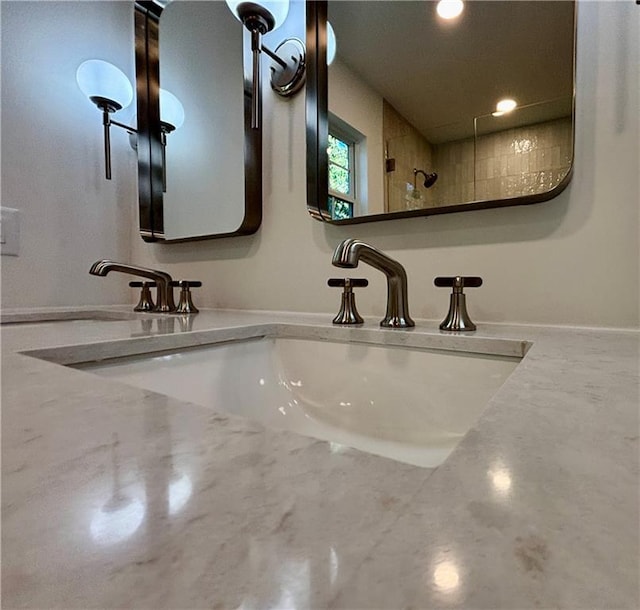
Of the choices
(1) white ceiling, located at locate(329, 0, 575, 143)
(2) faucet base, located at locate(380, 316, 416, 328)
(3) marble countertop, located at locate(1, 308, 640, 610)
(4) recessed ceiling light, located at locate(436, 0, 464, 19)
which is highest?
(4) recessed ceiling light, located at locate(436, 0, 464, 19)

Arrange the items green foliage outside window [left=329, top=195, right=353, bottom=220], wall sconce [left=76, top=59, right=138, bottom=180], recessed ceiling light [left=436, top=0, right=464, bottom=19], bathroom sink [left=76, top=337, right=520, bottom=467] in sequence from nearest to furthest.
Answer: bathroom sink [left=76, top=337, right=520, bottom=467] → recessed ceiling light [left=436, top=0, right=464, bottom=19] → green foliage outside window [left=329, top=195, right=353, bottom=220] → wall sconce [left=76, top=59, right=138, bottom=180]

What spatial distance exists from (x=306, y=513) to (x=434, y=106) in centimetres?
84

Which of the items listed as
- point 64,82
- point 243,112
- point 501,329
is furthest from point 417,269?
point 64,82

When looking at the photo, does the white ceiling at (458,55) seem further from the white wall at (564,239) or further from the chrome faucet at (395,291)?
the chrome faucet at (395,291)

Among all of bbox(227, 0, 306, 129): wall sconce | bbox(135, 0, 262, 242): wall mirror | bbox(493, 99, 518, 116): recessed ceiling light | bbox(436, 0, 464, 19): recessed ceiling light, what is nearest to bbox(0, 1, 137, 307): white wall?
bbox(135, 0, 262, 242): wall mirror

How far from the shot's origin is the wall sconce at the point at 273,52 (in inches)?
37.6

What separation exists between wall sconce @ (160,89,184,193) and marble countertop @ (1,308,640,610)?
1.19 m

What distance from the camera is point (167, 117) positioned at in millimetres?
1292

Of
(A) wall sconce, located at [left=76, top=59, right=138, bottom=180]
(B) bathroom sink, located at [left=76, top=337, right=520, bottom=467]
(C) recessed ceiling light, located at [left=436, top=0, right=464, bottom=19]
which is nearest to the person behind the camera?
(B) bathroom sink, located at [left=76, top=337, right=520, bottom=467]

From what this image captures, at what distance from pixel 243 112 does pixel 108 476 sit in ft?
3.63

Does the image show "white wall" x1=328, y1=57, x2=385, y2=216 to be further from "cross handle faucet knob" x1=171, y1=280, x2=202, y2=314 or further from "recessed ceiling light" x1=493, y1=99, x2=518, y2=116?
"cross handle faucet knob" x1=171, y1=280, x2=202, y2=314

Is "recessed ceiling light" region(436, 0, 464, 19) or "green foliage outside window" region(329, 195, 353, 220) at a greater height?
"recessed ceiling light" region(436, 0, 464, 19)

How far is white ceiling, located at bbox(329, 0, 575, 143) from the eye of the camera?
2.30 feet

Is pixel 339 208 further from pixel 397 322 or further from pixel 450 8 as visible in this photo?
pixel 450 8
